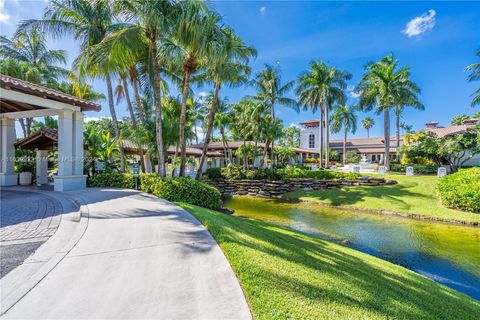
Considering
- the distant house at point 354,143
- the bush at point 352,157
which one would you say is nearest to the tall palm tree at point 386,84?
the bush at point 352,157

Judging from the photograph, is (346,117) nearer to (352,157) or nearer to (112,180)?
(352,157)

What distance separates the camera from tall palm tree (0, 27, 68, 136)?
17.8m

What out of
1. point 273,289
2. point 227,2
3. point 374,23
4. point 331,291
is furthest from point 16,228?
point 374,23

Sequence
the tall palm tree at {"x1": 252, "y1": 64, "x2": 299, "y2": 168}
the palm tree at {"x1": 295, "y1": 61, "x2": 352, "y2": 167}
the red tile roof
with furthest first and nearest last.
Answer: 1. the palm tree at {"x1": 295, "y1": 61, "x2": 352, "y2": 167}
2. the tall palm tree at {"x1": 252, "y1": 64, "x2": 299, "y2": 168}
3. the red tile roof

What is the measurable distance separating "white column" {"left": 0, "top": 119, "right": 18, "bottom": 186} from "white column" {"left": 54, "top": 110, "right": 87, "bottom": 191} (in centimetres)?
402

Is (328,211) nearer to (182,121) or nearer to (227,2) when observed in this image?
(182,121)

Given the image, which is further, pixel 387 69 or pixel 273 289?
pixel 387 69

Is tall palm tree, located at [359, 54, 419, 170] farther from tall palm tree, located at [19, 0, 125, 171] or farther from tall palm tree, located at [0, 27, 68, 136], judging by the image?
tall palm tree, located at [0, 27, 68, 136]

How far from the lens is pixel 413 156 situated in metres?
26.4

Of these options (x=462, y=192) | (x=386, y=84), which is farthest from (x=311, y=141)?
(x=462, y=192)

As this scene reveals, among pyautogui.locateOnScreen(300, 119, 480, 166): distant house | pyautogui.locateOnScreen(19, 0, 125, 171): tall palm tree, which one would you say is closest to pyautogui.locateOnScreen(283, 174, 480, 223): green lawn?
pyautogui.locateOnScreen(19, 0, 125, 171): tall palm tree

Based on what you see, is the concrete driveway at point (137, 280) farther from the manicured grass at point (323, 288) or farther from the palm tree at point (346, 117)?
the palm tree at point (346, 117)

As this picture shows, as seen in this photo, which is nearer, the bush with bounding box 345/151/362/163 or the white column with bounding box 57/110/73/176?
the white column with bounding box 57/110/73/176

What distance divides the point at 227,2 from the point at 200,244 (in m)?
12.0
